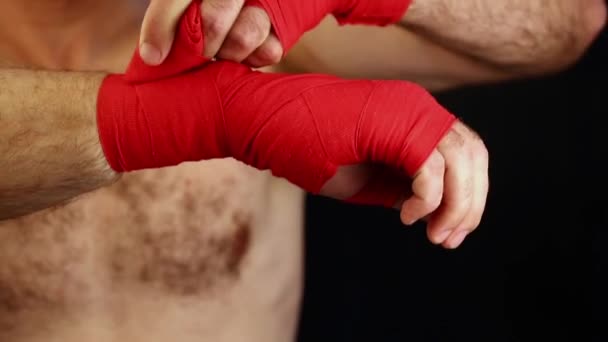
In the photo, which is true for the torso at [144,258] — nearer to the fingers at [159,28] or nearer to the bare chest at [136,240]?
the bare chest at [136,240]

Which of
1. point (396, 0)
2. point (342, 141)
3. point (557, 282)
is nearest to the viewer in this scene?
point (342, 141)

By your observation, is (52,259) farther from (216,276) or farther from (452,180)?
(452,180)

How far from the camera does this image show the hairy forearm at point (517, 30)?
95cm

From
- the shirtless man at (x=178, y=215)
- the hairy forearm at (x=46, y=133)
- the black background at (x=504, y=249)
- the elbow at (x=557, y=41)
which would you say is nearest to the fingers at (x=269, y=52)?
the hairy forearm at (x=46, y=133)

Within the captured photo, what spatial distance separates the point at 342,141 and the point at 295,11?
0.44 ft

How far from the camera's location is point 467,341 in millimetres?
1284

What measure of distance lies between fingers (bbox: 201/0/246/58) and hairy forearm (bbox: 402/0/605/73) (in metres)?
0.36

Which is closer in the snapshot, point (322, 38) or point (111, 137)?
point (111, 137)

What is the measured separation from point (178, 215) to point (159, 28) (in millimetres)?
376

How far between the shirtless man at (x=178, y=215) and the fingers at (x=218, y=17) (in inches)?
12.6

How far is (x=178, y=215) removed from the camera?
0.93 meters

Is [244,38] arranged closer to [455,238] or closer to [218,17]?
[218,17]

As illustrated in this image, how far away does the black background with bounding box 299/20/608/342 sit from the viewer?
1.23m

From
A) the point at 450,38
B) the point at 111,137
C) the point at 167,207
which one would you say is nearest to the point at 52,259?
the point at 167,207
